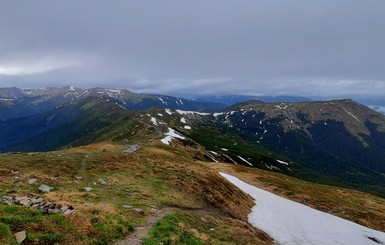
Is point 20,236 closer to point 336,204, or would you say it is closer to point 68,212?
point 68,212

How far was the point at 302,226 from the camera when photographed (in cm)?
4250

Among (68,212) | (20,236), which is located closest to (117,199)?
(68,212)

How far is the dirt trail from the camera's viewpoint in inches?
817

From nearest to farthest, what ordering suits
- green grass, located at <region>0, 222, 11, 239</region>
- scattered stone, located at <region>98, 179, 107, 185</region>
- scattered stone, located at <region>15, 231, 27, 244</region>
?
scattered stone, located at <region>15, 231, 27, 244</region>
green grass, located at <region>0, 222, 11, 239</region>
scattered stone, located at <region>98, 179, 107, 185</region>

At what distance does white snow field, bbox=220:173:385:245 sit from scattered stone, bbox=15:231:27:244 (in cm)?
2491

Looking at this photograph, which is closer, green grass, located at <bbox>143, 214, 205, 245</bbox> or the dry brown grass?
green grass, located at <bbox>143, 214, 205, 245</bbox>

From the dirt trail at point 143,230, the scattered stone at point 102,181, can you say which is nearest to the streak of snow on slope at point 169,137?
the scattered stone at point 102,181

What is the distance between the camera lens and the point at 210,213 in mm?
35219

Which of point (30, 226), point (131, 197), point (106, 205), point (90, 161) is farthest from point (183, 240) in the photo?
point (90, 161)

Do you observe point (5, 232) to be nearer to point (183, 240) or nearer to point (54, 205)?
point (54, 205)

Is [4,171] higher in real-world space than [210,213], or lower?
higher

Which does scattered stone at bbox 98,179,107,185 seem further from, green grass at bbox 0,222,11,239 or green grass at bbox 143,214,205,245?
green grass at bbox 0,222,11,239

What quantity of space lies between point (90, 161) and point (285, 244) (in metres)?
31.4

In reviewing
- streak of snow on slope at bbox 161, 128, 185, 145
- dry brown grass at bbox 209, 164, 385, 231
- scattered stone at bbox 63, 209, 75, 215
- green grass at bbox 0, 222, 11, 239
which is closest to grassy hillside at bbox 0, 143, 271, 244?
green grass at bbox 0, 222, 11, 239
